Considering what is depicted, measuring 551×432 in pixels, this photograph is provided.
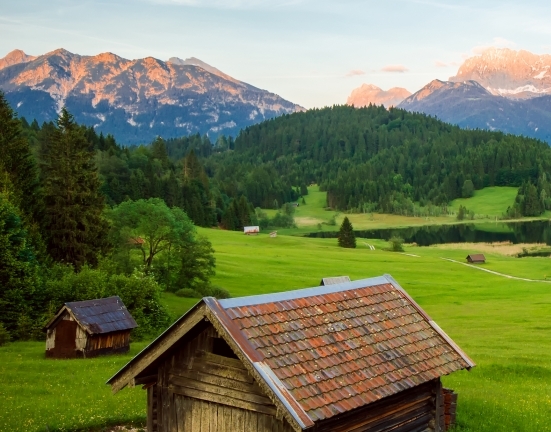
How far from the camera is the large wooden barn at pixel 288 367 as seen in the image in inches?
510

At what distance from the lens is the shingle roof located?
1537 inches

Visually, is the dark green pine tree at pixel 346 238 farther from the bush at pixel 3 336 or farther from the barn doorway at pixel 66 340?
the barn doorway at pixel 66 340

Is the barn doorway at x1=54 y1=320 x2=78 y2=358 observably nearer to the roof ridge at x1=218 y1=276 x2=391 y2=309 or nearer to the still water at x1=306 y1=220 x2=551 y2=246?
the roof ridge at x1=218 y1=276 x2=391 y2=309

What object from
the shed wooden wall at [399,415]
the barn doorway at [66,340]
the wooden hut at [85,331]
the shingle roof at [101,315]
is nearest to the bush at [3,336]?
the wooden hut at [85,331]

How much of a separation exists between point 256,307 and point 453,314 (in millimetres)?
47462

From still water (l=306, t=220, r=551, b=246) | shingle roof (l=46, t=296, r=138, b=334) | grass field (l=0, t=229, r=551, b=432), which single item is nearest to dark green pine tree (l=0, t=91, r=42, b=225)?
grass field (l=0, t=229, r=551, b=432)

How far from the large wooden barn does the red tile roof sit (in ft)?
0.10

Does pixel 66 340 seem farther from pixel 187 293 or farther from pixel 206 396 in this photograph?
pixel 206 396

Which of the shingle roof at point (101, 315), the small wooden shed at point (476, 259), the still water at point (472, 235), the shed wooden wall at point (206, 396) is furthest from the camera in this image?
the still water at point (472, 235)

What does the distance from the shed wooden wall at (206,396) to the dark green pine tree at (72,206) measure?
146 ft

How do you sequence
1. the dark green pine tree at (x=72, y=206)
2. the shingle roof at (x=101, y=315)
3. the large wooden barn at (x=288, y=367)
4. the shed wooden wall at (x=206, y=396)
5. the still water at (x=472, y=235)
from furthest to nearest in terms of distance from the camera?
the still water at (x=472, y=235) < the dark green pine tree at (x=72, y=206) < the shingle roof at (x=101, y=315) < the shed wooden wall at (x=206, y=396) < the large wooden barn at (x=288, y=367)

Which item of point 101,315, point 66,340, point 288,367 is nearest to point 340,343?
point 288,367

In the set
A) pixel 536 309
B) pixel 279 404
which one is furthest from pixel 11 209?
pixel 536 309

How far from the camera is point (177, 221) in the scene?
6328cm
